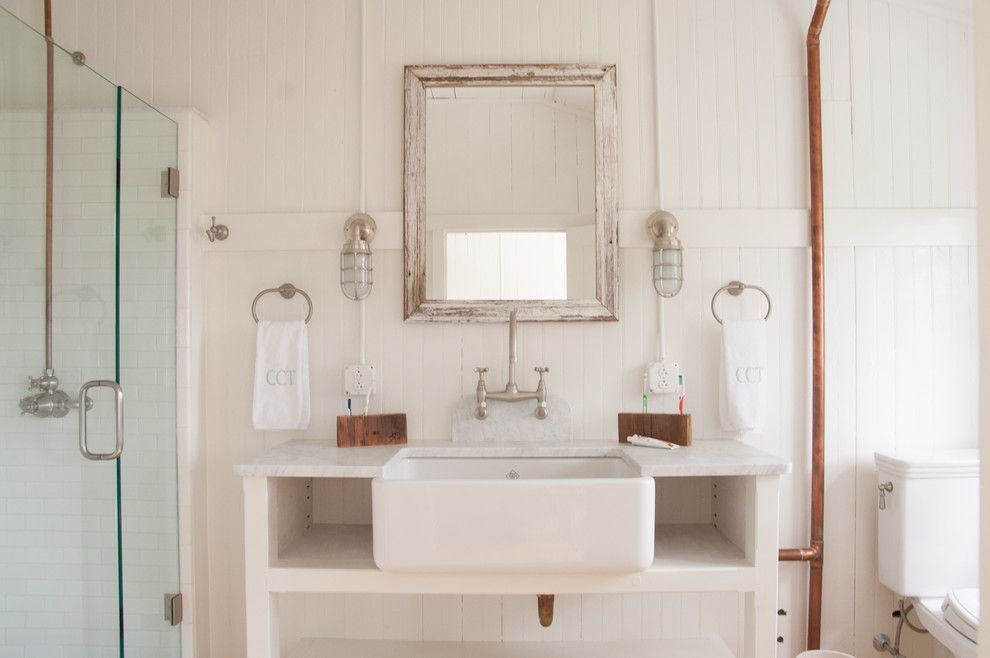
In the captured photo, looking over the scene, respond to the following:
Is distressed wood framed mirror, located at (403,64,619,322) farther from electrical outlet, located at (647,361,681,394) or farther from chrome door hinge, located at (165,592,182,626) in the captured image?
chrome door hinge, located at (165,592,182,626)

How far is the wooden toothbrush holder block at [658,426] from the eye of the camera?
203 centimetres

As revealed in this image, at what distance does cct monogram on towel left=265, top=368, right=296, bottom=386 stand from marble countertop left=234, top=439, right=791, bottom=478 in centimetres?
18

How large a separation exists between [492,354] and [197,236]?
98cm

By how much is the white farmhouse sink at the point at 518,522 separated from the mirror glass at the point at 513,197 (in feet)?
2.39

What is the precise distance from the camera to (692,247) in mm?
2209

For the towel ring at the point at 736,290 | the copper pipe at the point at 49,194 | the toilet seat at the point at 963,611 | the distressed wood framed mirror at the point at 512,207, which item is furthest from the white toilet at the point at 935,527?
the copper pipe at the point at 49,194

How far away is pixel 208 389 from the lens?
2217 millimetres

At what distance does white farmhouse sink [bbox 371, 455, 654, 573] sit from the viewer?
1622 millimetres

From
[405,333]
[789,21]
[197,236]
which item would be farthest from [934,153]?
[197,236]

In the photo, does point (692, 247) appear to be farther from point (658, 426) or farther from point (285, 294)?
point (285, 294)

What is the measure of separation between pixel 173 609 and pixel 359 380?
839 millimetres

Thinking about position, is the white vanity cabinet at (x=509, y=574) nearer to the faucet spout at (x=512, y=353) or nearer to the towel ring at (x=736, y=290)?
the faucet spout at (x=512, y=353)

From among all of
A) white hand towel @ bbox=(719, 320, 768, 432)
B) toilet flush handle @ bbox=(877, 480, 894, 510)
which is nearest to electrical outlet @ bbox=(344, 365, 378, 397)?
white hand towel @ bbox=(719, 320, 768, 432)

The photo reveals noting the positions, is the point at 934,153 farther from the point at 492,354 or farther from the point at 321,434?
the point at 321,434
